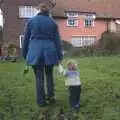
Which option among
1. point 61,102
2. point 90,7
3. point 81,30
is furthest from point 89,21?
point 61,102

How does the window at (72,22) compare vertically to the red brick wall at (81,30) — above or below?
above

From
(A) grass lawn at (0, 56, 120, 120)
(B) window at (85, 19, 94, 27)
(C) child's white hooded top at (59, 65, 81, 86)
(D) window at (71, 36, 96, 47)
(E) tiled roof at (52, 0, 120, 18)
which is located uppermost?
(E) tiled roof at (52, 0, 120, 18)

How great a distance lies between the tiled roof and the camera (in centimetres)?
5831

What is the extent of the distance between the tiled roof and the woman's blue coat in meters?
47.3

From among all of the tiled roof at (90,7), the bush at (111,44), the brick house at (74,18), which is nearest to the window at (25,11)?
the brick house at (74,18)

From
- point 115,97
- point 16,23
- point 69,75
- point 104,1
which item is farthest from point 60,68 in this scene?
point 104,1

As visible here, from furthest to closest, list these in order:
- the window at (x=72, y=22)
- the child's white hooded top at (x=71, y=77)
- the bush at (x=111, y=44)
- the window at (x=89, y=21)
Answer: the window at (x=89, y=21), the window at (x=72, y=22), the bush at (x=111, y=44), the child's white hooded top at (x=71, y=77)

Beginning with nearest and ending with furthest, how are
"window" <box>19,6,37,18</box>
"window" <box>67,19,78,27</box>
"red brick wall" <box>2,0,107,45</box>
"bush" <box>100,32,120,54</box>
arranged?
"bush" <box>100,32,120,54</box> → "red brick wall" <box>2,0,107,45</box> → "window" <box>19,6,37,18</box> → "window" <box>67,19,78,27</box>

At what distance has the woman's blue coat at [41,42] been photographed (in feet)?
32.4

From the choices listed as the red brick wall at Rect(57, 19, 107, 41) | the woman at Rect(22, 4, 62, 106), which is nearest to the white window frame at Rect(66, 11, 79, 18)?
the red brick wall at Rect(57, 19, 107, 41)

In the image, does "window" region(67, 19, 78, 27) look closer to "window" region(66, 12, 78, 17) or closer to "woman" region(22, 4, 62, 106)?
"window" region(66, 12, 78, 17)

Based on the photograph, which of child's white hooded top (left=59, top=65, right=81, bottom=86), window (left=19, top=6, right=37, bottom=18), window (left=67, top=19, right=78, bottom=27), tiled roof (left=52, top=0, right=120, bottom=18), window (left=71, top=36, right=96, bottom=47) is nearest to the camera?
child's white hooded top (left=59, top=65, right=81, bottom=86)

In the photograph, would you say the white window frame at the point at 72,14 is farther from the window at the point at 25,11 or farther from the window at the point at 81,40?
the window at the point at 25,11

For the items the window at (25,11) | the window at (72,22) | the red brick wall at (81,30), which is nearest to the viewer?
the window at (25,11)
